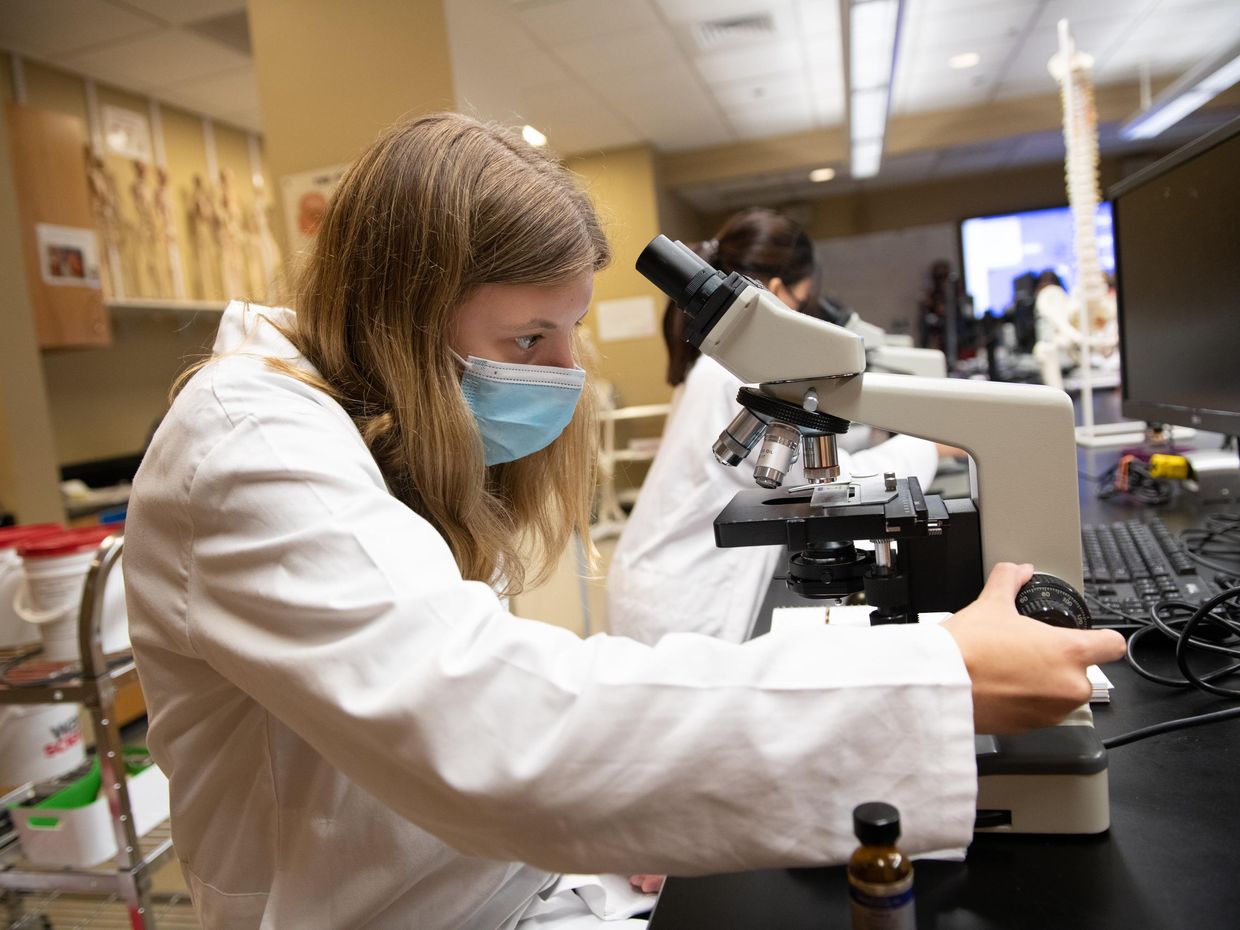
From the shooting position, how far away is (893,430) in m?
0.74

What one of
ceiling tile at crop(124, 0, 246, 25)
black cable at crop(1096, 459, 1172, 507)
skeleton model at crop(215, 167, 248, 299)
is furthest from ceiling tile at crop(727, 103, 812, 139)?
black cable at crop(1096, 459, 1172, 507)

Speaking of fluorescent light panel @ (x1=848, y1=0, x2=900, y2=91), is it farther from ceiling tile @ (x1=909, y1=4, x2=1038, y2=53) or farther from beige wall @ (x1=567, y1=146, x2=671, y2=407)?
beige wall @ (x1=567, y1=146, x2=671, y2=407)

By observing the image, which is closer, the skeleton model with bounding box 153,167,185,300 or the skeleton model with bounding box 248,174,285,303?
the skeleton model with bounding box 153,167,185,300

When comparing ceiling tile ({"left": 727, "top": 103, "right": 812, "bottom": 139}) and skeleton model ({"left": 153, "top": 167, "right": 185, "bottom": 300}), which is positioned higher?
ceiling tile ({"left": 727, "top": 103, "right": 812, "bottom": 139})

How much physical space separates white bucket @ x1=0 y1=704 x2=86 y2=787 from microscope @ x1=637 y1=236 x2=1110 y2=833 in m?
1.63

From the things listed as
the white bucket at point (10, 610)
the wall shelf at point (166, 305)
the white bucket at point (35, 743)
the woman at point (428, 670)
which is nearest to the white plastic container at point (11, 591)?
the white bucket at point (10, 610)

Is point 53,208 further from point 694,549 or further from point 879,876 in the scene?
point 879,876

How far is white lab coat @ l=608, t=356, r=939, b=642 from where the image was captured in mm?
1738

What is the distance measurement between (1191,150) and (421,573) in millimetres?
1323

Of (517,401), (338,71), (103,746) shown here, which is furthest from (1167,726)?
(338,71)

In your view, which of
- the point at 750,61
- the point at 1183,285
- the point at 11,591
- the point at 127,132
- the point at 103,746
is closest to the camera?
the point at 1183,285

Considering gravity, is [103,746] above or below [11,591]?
below

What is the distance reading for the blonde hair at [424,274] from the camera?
80 cm

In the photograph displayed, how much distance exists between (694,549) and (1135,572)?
82cm
